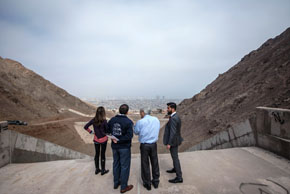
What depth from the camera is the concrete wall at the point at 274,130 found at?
4961 mm

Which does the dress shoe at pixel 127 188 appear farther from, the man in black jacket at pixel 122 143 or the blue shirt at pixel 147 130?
the blue shirt at pixel 147 130

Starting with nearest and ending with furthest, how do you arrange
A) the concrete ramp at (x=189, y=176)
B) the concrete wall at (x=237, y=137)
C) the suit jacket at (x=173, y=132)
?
the concrete ramp at (x=189, y=176), the suit jacket at (x=173, y=132), the concrete wall at (x=237, y=137)

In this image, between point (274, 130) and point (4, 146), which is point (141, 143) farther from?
point (4, 146)

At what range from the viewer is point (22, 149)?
20.6ft

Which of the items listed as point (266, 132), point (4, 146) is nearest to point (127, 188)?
point (4, 146)

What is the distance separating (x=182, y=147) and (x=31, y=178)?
34.8ft

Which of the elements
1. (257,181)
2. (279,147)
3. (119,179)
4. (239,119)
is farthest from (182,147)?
(119,179)

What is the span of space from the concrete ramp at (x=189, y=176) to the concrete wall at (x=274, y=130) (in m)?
0.31

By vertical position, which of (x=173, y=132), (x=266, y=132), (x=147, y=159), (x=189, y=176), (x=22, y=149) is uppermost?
(x=173, y=132)

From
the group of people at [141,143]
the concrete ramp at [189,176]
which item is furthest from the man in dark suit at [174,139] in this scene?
the concrete ramp at [189,176]

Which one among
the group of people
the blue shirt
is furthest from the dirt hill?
the blue shirt

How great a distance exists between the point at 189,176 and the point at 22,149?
6.59 metres

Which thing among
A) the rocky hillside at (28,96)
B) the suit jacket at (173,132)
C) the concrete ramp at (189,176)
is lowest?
the concrete ramp at (189,176)

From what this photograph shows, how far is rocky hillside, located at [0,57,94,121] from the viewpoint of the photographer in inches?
909
